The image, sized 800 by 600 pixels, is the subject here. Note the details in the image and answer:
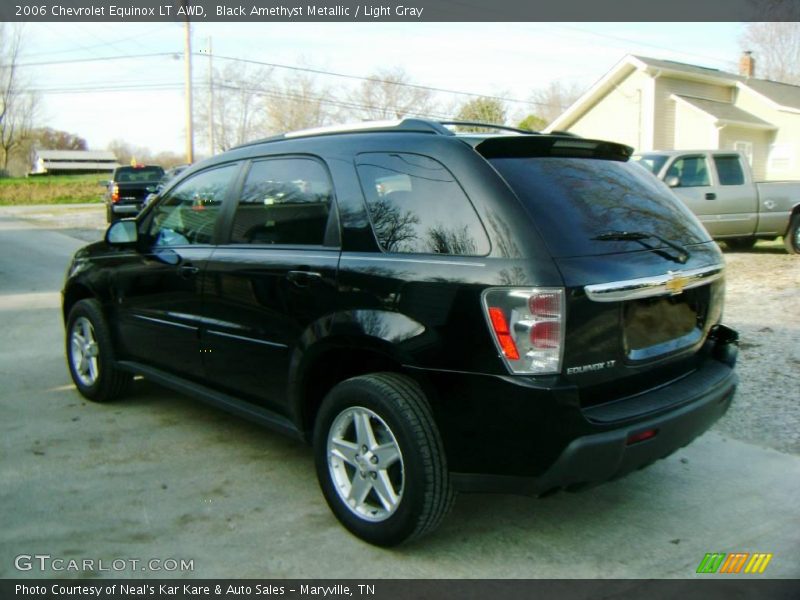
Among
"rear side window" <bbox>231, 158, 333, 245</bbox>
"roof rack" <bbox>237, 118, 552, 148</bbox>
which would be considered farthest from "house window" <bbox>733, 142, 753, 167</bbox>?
"rear side window" <bbox>231, 158, 333, 245</bbox>

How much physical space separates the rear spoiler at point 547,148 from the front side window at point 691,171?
9.68m

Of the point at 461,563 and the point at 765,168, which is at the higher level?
the point at 765,168

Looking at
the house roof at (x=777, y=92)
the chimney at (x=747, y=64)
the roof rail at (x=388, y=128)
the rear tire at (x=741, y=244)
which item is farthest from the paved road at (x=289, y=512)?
the chimney at (x=747, y=64)

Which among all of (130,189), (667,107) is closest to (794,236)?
(667,107)

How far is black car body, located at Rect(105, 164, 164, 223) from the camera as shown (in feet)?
76.4

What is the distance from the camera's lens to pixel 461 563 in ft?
10.5

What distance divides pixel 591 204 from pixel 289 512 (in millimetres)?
2091

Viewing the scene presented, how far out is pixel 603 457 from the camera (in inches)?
112

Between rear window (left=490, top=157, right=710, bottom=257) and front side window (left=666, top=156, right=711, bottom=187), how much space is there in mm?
9637

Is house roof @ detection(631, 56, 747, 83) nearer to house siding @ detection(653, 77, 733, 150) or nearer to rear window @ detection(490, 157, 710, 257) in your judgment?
house siding @ detection(653, 77, 733, 150)

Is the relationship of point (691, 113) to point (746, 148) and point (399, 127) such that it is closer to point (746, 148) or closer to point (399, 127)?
point (746, 148)
